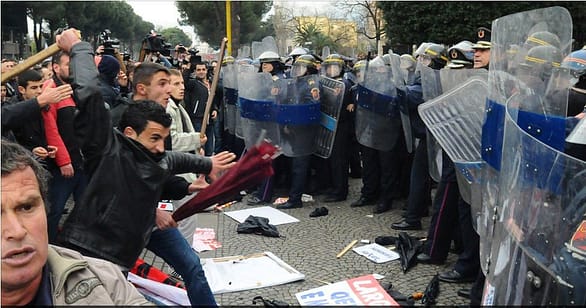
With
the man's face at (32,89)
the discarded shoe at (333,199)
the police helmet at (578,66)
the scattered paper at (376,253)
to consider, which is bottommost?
the discarded shoe at (333,199)

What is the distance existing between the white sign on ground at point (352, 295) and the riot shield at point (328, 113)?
Result: 3251 mm

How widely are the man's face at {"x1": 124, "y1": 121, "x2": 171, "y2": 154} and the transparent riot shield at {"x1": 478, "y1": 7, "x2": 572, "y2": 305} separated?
1738 mm

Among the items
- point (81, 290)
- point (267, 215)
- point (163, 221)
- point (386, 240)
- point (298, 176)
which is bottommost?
point (267, 215)

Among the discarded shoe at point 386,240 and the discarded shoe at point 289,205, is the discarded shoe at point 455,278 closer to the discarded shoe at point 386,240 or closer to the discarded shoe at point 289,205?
the discarded shoe at point 386,240

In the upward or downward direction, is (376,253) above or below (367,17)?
below

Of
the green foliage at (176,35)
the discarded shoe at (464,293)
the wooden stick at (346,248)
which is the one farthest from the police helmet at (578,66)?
the green foliage at (176,35)

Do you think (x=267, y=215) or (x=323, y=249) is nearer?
(x=323, y=249)

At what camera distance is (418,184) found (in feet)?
19.4

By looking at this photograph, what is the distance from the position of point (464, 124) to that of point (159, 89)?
2.05 m

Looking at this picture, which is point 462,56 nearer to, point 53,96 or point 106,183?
point 53,96

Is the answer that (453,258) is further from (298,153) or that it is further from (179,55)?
(179,55)

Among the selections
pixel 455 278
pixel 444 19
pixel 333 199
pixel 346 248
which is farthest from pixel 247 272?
pixel 444 19

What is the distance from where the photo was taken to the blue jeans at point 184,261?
3.07 meters

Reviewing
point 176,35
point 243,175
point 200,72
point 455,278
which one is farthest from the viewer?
point 176,35
